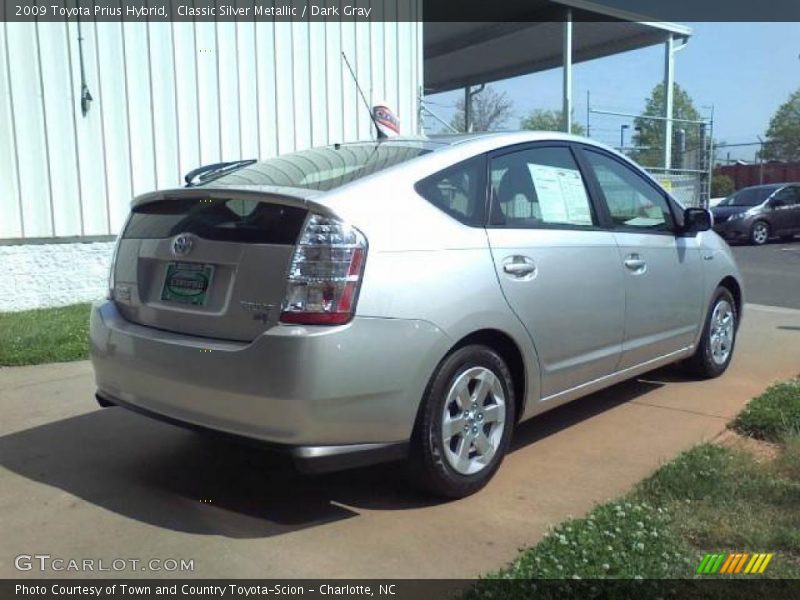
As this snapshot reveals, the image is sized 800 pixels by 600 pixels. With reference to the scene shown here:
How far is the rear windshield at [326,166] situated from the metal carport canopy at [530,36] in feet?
38.0

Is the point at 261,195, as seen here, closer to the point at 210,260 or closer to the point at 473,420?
the point at 210,260

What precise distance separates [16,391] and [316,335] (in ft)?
11.4

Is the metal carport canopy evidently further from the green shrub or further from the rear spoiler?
the rear spoiler

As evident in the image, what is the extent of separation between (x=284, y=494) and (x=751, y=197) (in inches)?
748

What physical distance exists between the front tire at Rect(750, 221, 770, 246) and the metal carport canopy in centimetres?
492

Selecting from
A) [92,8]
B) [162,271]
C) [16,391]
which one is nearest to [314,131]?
[92,8]

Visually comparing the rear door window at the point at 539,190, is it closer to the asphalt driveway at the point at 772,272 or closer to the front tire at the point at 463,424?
the front tire at the point at 463,424

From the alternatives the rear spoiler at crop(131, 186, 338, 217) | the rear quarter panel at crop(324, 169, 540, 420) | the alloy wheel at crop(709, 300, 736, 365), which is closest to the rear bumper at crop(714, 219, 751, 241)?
the alloy wheel at crop(709, 300, 736, 365)

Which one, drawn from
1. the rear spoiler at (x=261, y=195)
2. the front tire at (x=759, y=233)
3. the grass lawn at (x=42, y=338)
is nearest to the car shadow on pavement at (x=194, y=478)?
the rear spoiler at (x=261, y=195)

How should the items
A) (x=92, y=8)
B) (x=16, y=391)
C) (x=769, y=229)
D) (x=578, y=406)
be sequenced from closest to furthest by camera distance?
(x=578, y=406)
(x=16, y=391)
(x=92, y=8)
(x=769, y=229)

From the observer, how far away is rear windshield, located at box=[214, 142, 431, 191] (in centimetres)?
342

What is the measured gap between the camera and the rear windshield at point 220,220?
122 inches

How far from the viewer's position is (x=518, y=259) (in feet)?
12.0

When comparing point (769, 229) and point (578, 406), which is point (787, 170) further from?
point (578, 406)
